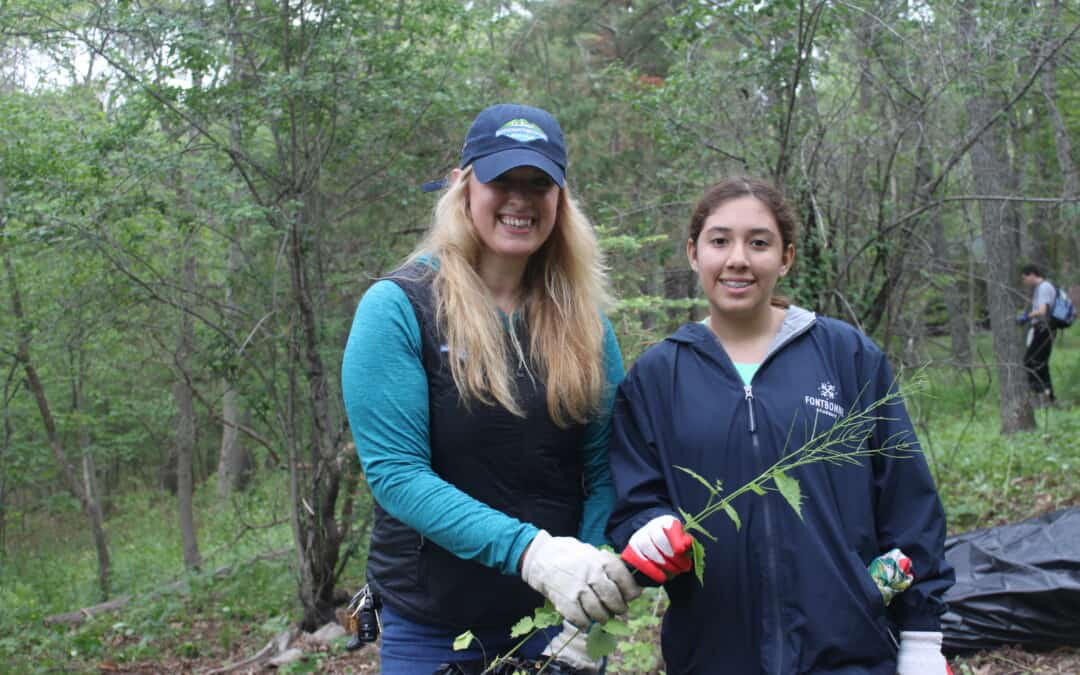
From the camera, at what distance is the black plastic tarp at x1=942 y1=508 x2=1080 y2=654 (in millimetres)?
4285

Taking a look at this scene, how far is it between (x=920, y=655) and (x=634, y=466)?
0.80 meters

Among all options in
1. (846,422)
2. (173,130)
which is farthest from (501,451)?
(173,130)

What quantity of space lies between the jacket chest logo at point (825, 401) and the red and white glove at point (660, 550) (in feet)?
1.57

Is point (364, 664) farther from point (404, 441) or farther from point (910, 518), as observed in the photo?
point (910, 518)

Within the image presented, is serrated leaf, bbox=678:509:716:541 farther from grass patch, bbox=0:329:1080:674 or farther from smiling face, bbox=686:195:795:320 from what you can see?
grass patch, bbox=0:329:1080:674

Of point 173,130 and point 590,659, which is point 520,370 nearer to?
point 590,659

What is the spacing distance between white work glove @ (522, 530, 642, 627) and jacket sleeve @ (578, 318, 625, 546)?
33 cm

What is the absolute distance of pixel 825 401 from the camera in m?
2.20

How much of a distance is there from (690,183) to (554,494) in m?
Result: 4.99

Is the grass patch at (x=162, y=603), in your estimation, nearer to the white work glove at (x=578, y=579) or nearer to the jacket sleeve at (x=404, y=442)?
the jacket sleeve at (x=404, y=442)

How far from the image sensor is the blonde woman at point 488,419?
6.46ft

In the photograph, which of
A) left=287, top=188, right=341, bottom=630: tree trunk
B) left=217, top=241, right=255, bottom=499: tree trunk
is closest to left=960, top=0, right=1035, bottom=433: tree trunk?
left=287, top=188, right=341, bottom=630: tree trunk

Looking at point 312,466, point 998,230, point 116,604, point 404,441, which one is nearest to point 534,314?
point 404,441

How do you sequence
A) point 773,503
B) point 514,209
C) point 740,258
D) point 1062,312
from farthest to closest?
point 1062,312 < point 740,258 < point 514,209 < point 773,503
